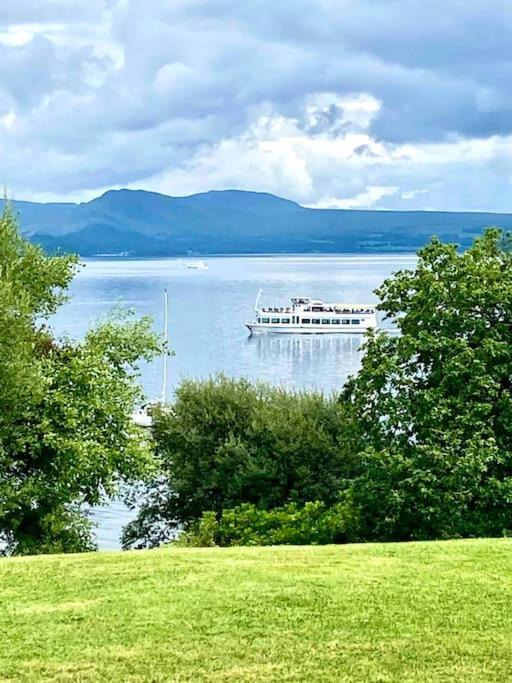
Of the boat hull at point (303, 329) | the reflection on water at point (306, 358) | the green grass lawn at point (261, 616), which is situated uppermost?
the green grass lawn at point (261, 616)

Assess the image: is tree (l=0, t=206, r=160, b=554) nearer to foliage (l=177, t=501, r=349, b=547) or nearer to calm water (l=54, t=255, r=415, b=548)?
foliage (l=177, t=501, r=349, b=547)

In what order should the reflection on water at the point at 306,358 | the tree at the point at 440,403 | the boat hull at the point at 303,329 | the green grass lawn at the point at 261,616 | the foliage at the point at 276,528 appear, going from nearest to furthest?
1. the green grass lawn at the point at 261,616
2. the tree at the point at 440,403
3. the foliage at the point at 276,528
4. the reflection on water at the point at 306,358
5. the boat hull at the point at 303,329

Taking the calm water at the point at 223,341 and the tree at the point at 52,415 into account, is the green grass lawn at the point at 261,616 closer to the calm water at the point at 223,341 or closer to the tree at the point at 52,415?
the tree at the point at 52,415

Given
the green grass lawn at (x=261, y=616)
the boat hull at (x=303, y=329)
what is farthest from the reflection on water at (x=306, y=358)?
the green grass lawn at (x=261, y=616)

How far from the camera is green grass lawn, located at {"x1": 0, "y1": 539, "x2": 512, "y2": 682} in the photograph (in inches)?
259

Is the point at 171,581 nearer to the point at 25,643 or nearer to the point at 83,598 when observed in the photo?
the point at 83,598

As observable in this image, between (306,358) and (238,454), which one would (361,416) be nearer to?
(238,454)

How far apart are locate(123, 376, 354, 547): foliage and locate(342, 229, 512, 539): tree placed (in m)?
6.77

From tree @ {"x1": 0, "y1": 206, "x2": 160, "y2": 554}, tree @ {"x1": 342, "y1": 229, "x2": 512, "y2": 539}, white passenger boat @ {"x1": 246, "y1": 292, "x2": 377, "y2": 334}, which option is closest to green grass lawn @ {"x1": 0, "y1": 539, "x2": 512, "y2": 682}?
tree @ {"x1": 342, "y1": 229, "x2": 512, "y2": 539}

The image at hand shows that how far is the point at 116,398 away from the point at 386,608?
12.4 meters

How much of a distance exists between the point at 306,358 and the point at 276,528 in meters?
58.9

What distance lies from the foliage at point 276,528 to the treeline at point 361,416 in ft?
0.15

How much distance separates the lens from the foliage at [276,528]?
18984 millimetres

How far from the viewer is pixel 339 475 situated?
26.9m
